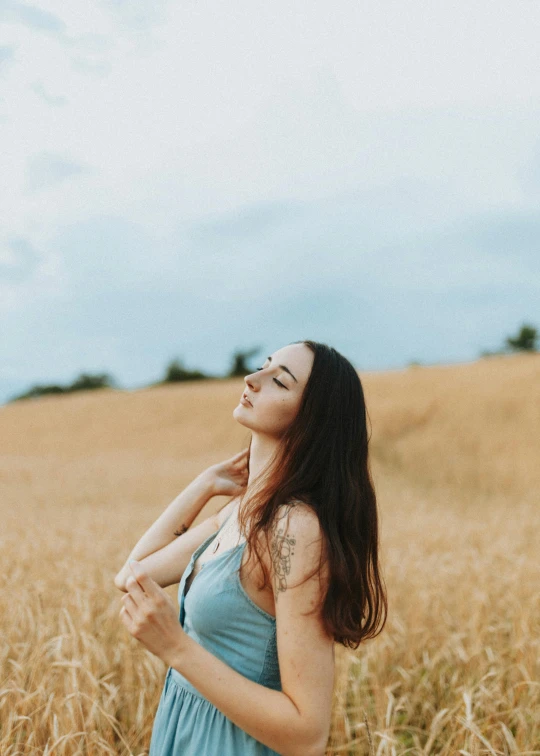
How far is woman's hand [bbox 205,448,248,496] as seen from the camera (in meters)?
2.24

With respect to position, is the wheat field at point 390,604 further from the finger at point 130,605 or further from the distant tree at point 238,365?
the distant tree at point 238,365

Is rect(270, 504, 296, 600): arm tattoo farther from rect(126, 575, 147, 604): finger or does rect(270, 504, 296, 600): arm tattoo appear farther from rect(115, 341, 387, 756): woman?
rect(126, 575, 147, 604): finger

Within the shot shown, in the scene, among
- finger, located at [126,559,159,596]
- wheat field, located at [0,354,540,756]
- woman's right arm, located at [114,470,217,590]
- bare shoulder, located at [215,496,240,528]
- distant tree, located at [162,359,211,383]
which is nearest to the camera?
finger, located at [126,559,159,596]

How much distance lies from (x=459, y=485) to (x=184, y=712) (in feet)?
64.8

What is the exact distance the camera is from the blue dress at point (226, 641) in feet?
5.47

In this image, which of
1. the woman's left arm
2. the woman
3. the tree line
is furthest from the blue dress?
the tree line

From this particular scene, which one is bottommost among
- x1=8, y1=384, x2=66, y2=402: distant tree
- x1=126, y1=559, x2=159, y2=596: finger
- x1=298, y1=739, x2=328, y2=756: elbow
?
x1=8, y1=384, x2=66, y2=402: distant tree

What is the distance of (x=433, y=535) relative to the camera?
9.48 metres

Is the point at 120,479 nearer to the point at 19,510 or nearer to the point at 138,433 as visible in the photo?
the point at 19,510

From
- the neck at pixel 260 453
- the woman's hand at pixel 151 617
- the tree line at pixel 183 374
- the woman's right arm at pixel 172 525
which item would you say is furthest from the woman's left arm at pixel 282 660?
the tree line at pixel 183 374

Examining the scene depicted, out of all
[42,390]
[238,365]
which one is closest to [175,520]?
[238,365]

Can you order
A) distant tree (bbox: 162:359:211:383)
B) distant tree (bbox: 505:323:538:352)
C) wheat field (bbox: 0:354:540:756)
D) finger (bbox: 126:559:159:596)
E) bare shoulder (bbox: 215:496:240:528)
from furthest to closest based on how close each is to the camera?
distant tree (bbox: 162:359:211:383) → distant tree (bbox: 505:323:538:352) → wheat field (bbox: 0:354:540:756) → bare shoulder (bbox: 215:496:240:528) → finger (bbox: 126:559:159:596)

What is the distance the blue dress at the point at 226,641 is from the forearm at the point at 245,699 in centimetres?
11

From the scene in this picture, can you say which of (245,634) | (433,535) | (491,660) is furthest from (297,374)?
(433,535)
